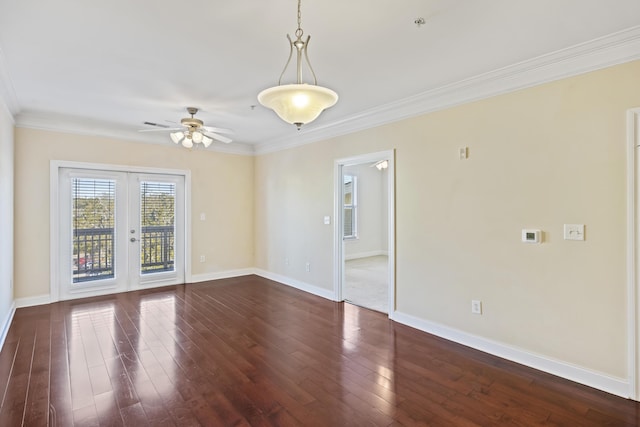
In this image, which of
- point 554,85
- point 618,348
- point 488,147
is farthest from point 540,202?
point 618,348

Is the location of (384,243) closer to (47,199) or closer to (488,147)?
(488,147)

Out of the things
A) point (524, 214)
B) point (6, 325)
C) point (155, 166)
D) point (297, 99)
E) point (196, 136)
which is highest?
point (196, 136)

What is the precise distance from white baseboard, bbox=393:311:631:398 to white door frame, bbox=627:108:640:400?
0.35ft

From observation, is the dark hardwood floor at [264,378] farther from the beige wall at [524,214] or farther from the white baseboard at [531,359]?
the beige wall at [524,214]

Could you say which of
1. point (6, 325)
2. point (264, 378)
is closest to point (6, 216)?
point (6, 325)

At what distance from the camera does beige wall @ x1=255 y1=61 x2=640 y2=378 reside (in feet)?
8.37

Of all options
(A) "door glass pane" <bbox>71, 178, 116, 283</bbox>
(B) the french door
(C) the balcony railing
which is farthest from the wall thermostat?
(A) "door glass pane" <bbox>71, 178, 116, 283</bbox>

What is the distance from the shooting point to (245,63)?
2920 millimetres

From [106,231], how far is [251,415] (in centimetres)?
441

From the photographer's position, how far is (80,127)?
4949 millimetres

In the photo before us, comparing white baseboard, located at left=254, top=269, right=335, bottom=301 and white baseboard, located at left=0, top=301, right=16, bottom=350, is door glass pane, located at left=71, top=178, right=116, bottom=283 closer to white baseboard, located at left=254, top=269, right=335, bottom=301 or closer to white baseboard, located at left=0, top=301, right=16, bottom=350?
white baseboard, located at left=0, top=301, right=16, bottom=350

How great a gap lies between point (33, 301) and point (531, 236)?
6391mm

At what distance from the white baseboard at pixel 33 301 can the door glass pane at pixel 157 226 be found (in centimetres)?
130

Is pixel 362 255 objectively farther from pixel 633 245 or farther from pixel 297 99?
pixel 297 99
